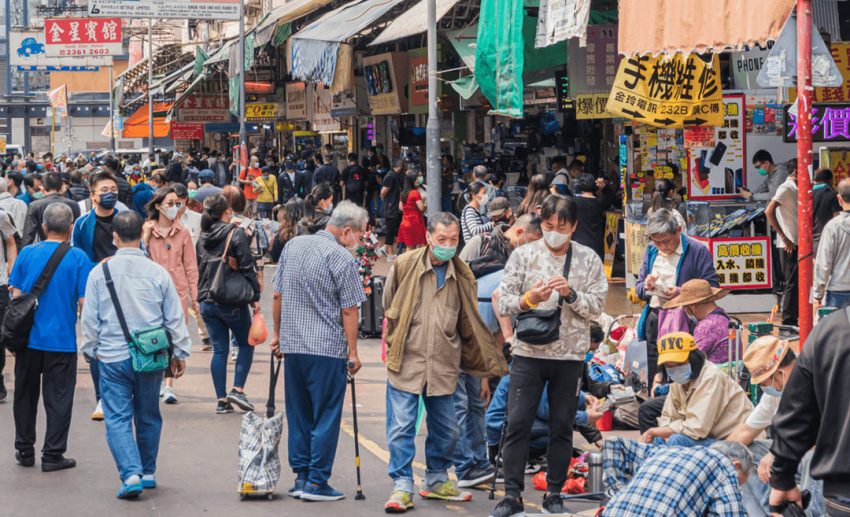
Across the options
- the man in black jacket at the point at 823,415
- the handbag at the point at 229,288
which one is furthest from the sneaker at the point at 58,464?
the man in black jacket at the point at 823,415

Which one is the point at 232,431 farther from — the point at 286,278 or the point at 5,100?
the point at 5,100

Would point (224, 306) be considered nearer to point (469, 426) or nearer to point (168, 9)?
point (469, 426)

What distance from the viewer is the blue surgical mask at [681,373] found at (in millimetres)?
7469

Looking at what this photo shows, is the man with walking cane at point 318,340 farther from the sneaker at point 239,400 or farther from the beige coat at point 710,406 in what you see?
the sneaker at point 239,400

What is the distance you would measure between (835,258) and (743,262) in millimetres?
3517

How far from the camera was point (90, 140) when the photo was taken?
9031 centimetres

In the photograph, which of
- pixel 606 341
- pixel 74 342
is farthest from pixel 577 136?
pixel 74 342

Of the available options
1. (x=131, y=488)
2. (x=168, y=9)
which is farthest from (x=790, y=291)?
(x=168, y=9)

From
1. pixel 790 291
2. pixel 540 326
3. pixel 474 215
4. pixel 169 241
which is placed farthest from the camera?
pixel 474 215

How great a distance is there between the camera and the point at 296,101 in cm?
3422

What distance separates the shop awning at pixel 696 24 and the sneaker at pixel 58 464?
5632 mm

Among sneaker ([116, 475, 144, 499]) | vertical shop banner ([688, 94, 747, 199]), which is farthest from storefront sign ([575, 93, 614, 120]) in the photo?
sneaker ([116, 475, 144, 499])

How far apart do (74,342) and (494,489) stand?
10.3 ft

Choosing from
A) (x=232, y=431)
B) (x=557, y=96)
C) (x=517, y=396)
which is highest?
A: (x=557, y=96)
